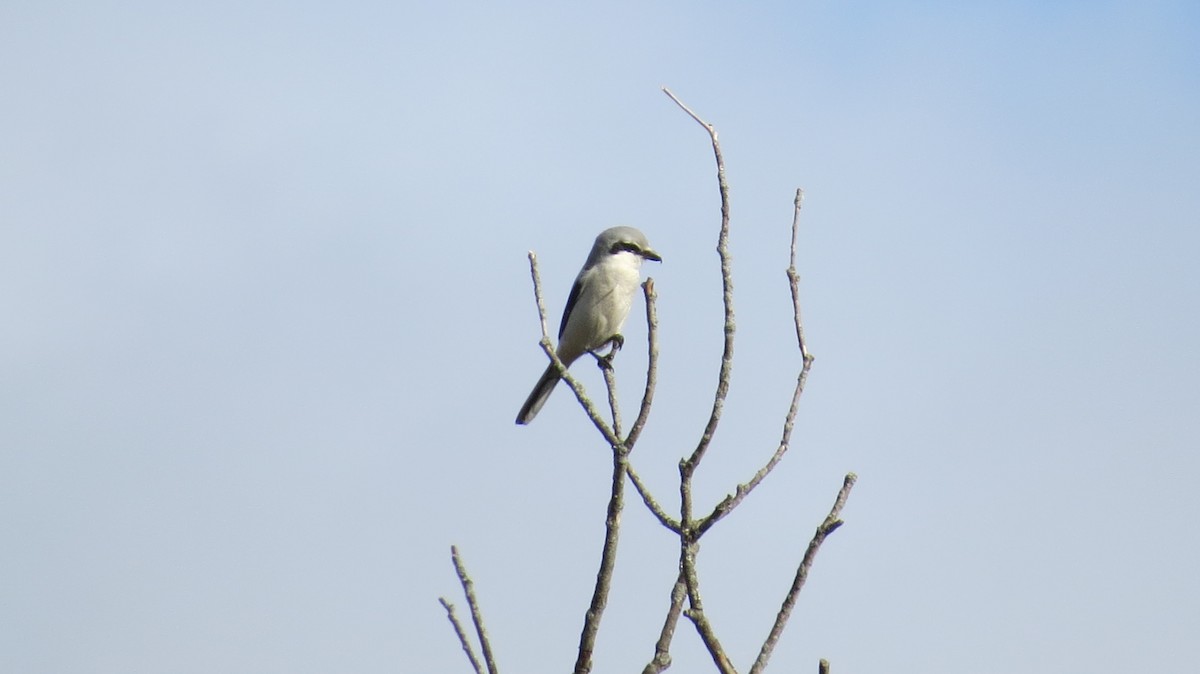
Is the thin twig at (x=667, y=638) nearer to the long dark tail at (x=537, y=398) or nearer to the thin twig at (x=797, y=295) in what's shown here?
the thin twig at (x=797, y=295)

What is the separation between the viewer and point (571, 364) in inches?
353

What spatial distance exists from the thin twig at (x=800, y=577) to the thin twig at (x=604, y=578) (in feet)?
1.40

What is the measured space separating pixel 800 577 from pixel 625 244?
6.00 meters

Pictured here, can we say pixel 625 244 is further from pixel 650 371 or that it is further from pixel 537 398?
pixel 650 371

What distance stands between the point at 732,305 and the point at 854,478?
22.5 inches

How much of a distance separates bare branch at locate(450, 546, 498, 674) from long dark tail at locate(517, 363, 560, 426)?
20.2 feet

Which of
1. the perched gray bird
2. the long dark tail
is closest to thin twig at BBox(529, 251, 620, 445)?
the perched gray bird

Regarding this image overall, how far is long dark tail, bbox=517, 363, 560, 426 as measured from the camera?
8977 millimetres

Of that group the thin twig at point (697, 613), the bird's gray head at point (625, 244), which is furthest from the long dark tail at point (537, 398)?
the thin twig at point (697, 613)

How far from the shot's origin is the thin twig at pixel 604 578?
2723mm

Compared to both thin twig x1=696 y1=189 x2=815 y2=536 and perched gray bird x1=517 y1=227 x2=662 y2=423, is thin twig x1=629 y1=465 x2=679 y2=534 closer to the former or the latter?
thin twig x1=696 y1=189 x2=815 y2=536

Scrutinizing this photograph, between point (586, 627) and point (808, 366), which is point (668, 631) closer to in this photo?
point (586, 627)

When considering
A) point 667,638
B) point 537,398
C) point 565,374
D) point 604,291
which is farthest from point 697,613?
point 537,398

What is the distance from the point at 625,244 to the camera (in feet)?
27.9
